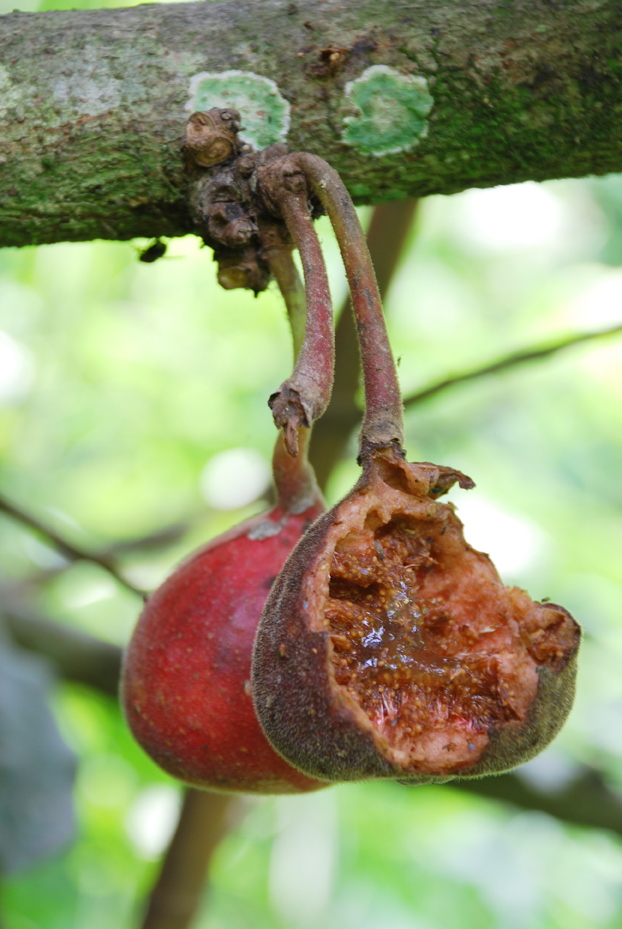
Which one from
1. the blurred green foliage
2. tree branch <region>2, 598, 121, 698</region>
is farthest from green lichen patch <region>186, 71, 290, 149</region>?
the blurred green foliage

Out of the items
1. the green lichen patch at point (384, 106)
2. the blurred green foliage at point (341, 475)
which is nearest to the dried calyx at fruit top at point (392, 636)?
the green lichen patch at point (384, 106)

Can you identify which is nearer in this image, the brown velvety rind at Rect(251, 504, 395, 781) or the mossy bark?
the brown velvety rind at Rect(251, 504, 395, 781)

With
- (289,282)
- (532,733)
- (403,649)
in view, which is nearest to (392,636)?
(403,649)

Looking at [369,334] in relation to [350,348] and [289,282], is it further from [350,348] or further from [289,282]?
[350,348]

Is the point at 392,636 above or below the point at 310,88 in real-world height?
below

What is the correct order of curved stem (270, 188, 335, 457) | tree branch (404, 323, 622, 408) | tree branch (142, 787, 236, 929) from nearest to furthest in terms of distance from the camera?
curved stem (270, 188, 335, 457) → tree branch (404, 323, 622, 408) → tree branch (142, 787, 236, 929)

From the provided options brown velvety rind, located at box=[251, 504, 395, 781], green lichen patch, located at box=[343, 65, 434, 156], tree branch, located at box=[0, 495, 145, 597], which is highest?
green lichen patch, located at box=[343, 65, 434, 156]

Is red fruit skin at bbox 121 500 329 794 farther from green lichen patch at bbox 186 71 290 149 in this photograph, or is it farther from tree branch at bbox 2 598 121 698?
tree branch at bbox 2 598 121 698
